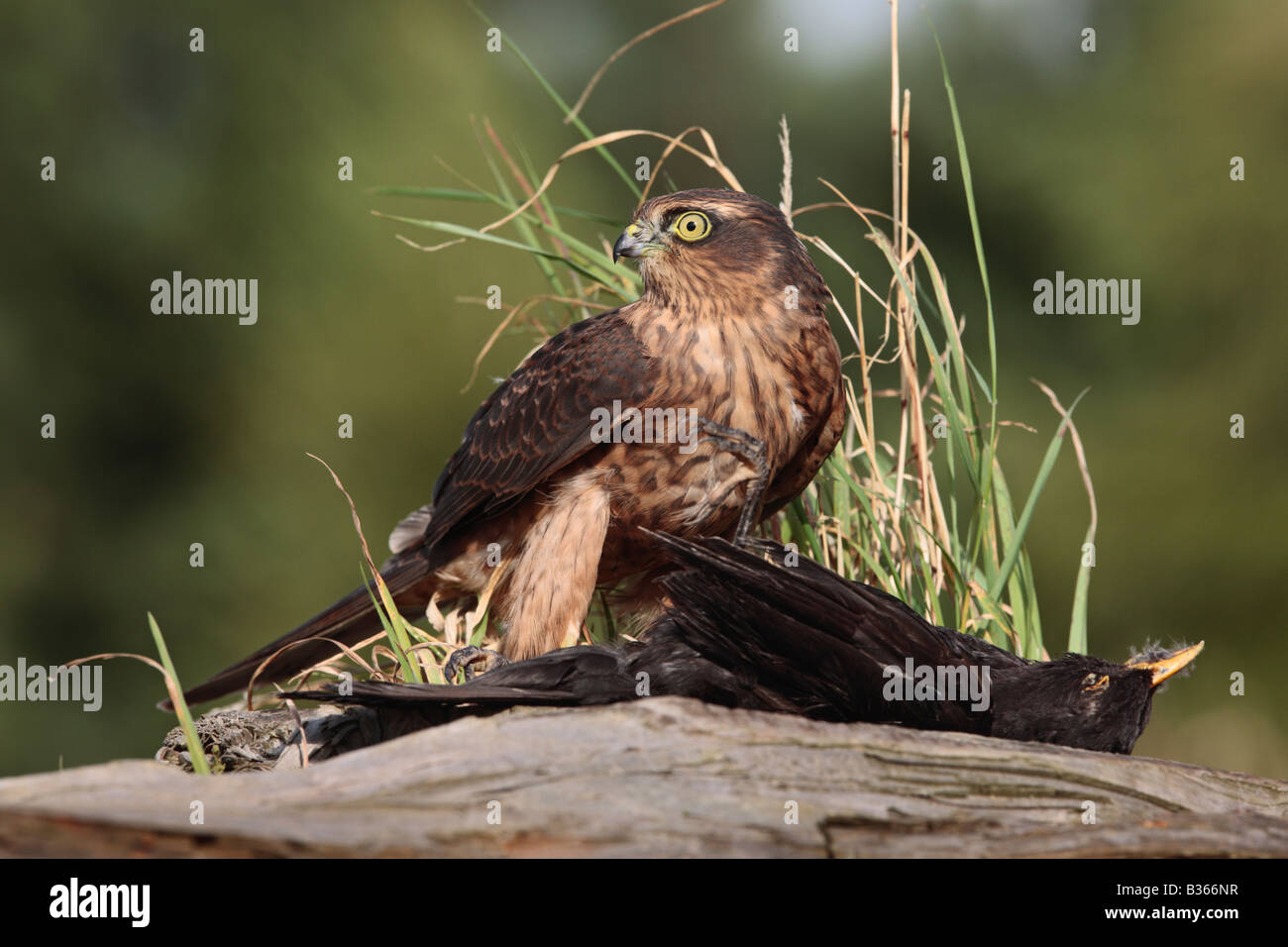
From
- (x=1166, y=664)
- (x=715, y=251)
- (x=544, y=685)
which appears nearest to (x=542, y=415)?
(x=715, y=251)

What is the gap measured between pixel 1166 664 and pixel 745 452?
1.21m

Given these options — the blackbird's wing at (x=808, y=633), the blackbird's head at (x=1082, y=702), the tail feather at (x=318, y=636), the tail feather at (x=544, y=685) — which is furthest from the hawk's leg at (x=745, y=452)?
the tail feather at (x=318, y=636)

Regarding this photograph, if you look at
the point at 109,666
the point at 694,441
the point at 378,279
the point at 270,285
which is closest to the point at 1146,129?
the point at 378,279

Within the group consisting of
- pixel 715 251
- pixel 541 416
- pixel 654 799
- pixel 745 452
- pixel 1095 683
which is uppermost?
pixel 715 251

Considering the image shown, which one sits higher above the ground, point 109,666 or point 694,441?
point 694,441

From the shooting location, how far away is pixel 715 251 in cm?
347

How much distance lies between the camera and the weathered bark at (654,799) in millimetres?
1898

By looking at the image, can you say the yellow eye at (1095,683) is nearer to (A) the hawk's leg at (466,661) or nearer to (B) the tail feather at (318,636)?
(A) the hawk's leg at (466,661)

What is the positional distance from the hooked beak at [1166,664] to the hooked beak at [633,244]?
70.1 inches

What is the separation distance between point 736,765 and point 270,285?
8759mm

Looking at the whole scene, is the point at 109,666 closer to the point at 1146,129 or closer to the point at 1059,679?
the point at 1059,679

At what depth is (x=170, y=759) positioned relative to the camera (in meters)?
2.95

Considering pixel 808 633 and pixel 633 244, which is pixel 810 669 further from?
pixel 633 244

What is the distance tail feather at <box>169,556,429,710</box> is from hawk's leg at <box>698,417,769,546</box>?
49.0 inches
